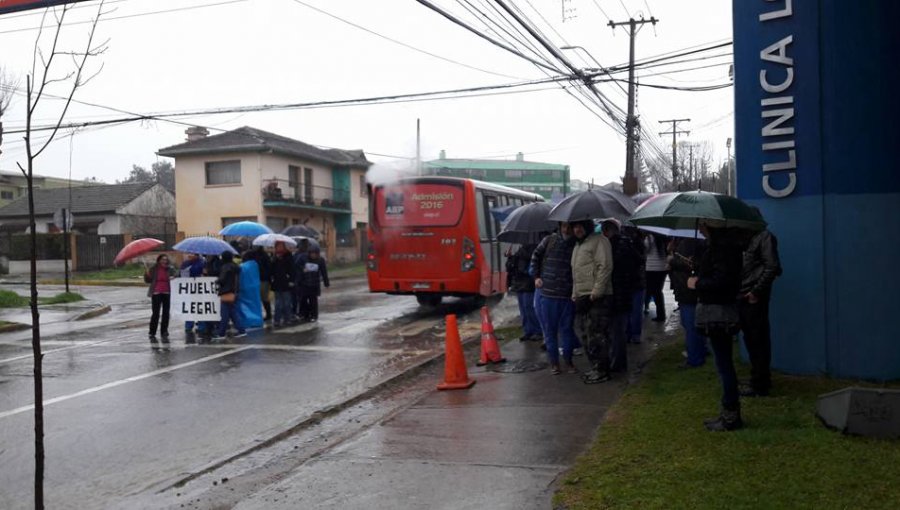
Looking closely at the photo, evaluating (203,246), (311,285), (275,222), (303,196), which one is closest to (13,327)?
(203,246)

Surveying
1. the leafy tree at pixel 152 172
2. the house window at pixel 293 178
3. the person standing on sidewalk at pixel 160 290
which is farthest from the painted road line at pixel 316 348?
the leafy tree at pixel 152 172

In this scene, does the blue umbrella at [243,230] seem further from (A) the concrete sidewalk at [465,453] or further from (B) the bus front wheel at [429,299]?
(A) the concrete sidewalk at [465,453]

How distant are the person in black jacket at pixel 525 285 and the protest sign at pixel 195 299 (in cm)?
550

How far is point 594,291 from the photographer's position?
819 cm

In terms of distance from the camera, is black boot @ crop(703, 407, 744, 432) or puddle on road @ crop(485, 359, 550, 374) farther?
puddle on road @ crop(485, 359, 550, 374)

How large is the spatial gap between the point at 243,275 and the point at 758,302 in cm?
1000

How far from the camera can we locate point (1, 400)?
891cm

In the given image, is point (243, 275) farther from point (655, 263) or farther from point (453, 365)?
point (655, 263)

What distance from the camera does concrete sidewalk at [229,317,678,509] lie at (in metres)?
5.18

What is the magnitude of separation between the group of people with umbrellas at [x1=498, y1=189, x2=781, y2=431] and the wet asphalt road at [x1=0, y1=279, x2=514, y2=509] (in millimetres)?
2329

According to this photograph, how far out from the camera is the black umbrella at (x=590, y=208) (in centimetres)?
831

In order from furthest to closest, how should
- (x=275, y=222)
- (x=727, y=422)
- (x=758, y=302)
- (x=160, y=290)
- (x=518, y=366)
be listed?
(x=275, y=222)
(x=160, y=290)
(x=518, y=366)
(x=758, y=302)
(x=727, y=422)

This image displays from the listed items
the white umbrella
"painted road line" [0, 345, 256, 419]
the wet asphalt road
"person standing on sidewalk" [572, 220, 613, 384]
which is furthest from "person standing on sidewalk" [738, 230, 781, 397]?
the white umbrella

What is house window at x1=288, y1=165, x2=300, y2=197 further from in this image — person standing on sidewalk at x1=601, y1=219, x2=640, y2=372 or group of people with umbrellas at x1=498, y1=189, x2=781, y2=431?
person standing on sidewalk at x1=601, y1=219, x2=640, y2=372
